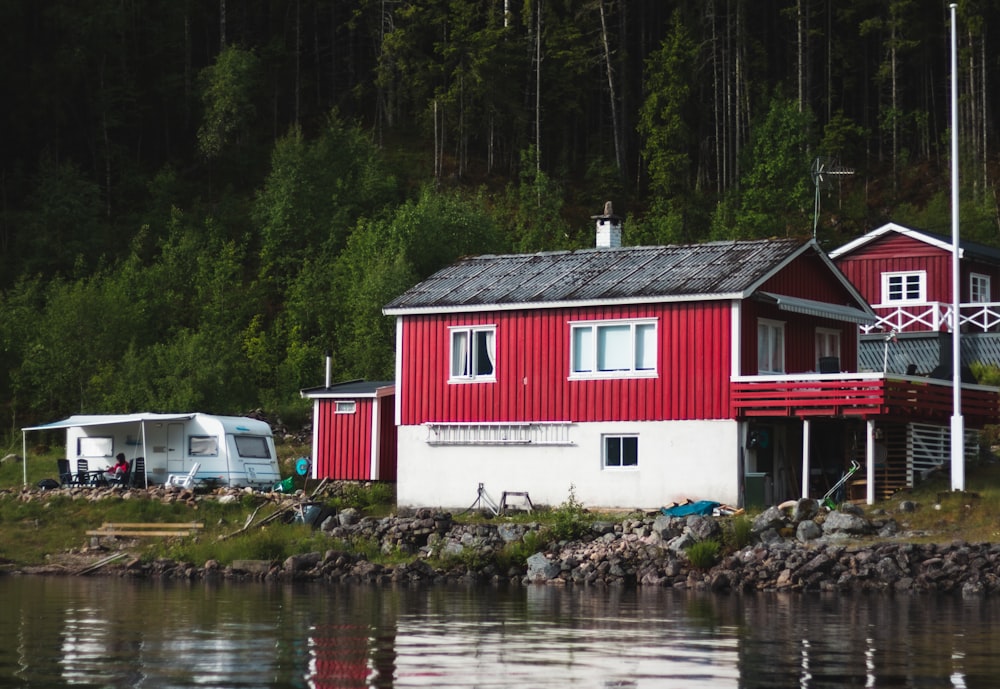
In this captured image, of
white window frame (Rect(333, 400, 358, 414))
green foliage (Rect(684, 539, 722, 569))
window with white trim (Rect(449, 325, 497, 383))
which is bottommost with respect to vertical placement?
green foliage (Rect(684, 539, 722, 569))

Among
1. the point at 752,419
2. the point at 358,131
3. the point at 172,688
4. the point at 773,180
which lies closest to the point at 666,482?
the point at 752,419

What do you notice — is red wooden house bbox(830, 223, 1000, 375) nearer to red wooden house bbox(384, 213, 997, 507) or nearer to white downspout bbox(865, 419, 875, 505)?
red wooden house bbox(384, 213, 997, 507)

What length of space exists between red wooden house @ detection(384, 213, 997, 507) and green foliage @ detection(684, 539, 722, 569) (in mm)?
4465

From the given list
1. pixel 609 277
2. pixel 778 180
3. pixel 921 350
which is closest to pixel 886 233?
pixel 921 350

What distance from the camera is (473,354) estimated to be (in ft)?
127

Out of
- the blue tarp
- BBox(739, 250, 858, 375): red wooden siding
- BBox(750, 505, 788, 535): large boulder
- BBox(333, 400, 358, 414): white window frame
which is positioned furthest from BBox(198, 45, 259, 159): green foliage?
BBox(750, 505, 788, 535): large boulder

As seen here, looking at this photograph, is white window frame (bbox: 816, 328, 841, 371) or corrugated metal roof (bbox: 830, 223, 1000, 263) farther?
corrugated metal roof (bbox: 830, 223, 1000, 263)

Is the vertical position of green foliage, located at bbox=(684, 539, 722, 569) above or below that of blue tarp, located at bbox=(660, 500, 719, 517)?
below

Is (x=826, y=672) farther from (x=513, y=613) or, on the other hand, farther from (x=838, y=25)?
(x=838, y=25)

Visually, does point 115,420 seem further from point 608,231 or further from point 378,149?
point 378,149

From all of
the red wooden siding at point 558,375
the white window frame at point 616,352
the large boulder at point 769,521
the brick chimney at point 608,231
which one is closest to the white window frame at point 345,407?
the red wooden siding at point 558,375

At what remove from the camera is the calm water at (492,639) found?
52.2 ft

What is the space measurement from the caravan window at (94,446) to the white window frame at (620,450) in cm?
1478

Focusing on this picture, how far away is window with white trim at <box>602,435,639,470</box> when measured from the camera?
36.2m
